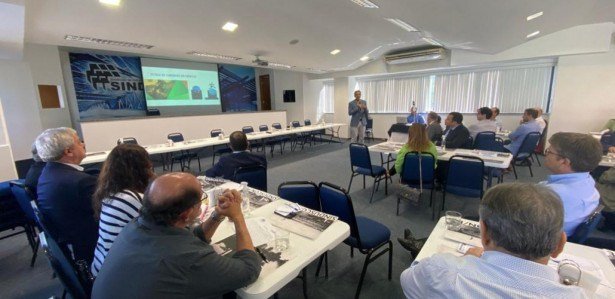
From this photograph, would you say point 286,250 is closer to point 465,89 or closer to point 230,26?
point 230,26

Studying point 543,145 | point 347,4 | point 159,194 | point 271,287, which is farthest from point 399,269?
point 543,145

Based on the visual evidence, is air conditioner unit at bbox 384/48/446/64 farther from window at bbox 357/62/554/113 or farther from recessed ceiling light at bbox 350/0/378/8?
recessed ceiling light at bbox 350/0/378/8

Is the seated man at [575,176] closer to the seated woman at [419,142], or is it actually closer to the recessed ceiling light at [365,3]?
the seated woman at [419,142]

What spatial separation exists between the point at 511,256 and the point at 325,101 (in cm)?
1144

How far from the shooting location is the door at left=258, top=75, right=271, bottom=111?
11266 mm

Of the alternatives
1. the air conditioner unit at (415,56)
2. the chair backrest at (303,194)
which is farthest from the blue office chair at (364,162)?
the air conditioner unit at (415,56)

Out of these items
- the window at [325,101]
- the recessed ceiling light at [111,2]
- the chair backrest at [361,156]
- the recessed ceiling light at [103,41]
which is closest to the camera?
the recessed ceiling light at [111,2]

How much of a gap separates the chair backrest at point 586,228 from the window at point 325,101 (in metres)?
10.4

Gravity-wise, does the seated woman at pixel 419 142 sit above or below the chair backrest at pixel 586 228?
above

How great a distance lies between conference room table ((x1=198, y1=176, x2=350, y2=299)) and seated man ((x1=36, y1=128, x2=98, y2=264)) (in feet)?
3.15

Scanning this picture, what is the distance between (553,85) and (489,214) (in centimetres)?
816

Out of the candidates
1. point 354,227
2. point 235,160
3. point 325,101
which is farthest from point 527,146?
point 325,101

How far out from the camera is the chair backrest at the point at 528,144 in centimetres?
462

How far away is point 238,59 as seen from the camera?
7.61 m
